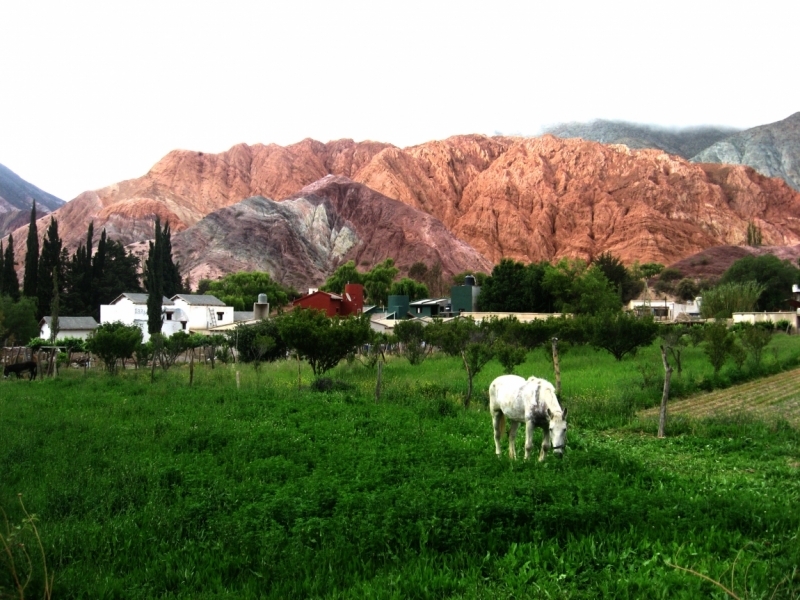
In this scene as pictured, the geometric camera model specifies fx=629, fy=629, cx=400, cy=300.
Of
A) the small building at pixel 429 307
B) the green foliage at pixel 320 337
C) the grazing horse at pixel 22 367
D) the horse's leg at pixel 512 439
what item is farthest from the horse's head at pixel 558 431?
the small building at pixel 429 307

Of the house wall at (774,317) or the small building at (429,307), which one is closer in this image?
the house wall at (774,317)

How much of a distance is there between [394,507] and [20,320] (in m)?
49.1

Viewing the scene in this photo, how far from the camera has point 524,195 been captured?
15300cm

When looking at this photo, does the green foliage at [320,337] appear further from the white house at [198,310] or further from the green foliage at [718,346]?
the white house at [198,310]

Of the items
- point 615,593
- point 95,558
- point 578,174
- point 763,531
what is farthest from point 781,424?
point 578,174

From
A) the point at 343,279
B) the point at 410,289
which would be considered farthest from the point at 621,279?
the point at 343,279

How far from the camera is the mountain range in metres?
124

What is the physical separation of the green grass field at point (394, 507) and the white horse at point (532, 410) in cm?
42

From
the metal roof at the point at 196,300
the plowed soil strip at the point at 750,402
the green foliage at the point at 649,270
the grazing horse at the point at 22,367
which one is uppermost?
the green foliage at the point at 649,270

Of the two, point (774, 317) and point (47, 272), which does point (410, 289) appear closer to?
point (47, 272)

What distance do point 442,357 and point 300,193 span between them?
11826cm

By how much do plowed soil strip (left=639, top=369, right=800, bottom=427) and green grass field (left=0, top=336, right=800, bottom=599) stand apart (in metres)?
2.51

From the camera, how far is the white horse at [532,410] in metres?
9.41

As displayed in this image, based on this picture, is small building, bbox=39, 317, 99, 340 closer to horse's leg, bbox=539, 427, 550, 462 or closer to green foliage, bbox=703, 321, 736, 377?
green foliage, bbox=703, 321, 736, 377
